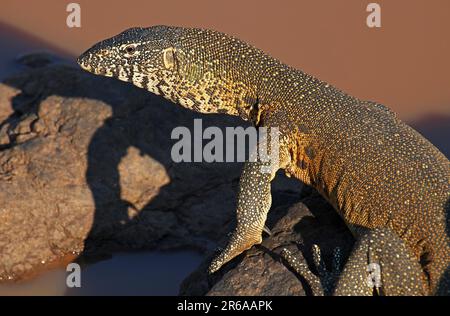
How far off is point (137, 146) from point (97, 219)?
46.5 inches

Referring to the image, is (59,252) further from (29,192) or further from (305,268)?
(305,268)

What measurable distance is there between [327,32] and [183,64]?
8.47 metres

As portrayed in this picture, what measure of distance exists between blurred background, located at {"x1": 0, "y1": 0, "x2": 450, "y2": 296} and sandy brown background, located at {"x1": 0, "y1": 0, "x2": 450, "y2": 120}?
2cm

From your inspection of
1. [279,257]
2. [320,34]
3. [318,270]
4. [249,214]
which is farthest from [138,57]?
[320,34]

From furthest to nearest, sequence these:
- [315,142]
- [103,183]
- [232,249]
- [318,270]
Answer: [103,183], [315,142], [232,249], [318,270]

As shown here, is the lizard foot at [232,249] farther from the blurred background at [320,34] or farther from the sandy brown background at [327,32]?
the sandy brown background at [327,32]

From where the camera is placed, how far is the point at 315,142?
7668 mm

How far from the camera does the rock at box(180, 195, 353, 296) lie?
6.98 m

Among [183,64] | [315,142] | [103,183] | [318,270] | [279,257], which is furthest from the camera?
[103,183]

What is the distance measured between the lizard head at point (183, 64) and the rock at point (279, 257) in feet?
4.63

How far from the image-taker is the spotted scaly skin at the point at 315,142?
6.86 metres

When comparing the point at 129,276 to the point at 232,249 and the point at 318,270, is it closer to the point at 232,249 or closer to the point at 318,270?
the point at 232,249
